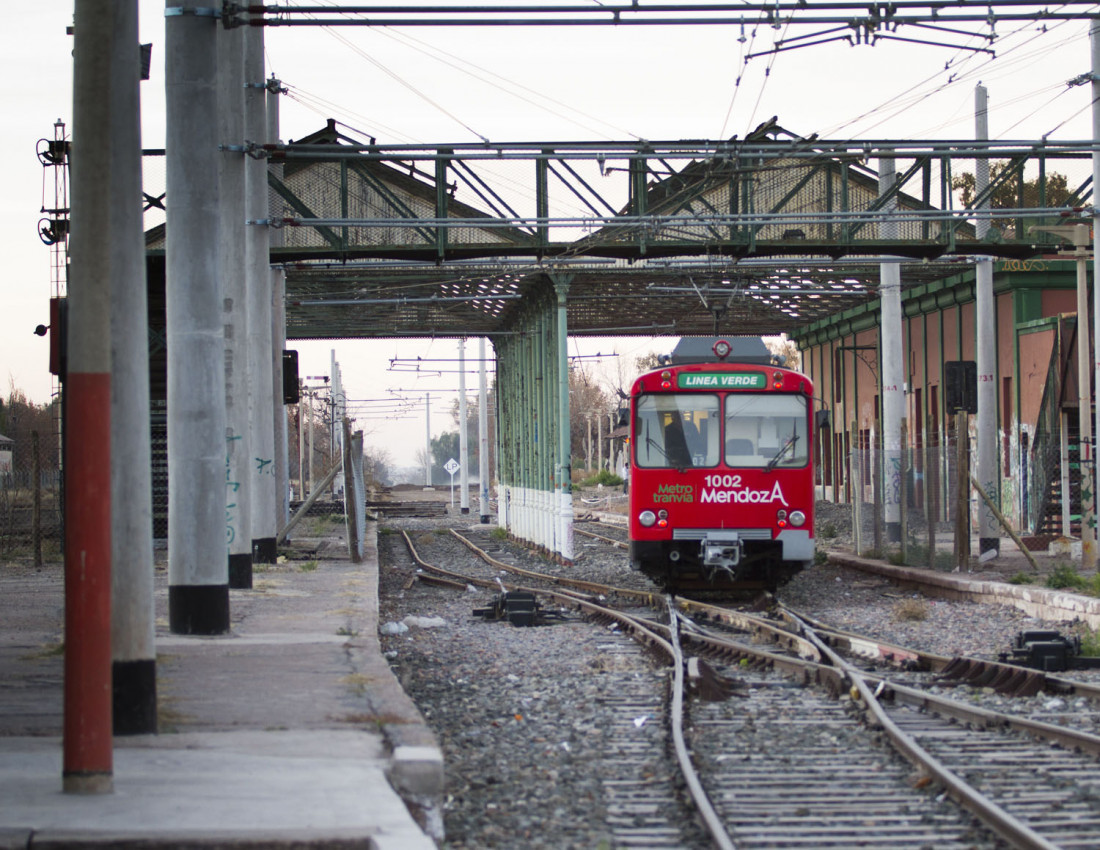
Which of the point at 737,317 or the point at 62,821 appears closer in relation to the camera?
the point at 62,821

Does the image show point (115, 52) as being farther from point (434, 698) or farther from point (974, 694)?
point (974, 694)

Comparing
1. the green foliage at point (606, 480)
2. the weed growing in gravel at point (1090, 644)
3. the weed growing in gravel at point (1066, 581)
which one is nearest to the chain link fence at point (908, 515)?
the weed growing in gravel at point (1066, 581)

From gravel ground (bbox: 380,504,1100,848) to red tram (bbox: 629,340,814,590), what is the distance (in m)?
1.26

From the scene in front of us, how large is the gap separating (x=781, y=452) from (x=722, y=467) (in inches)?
31.2

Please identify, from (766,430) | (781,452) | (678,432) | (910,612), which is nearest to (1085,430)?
(781,452)

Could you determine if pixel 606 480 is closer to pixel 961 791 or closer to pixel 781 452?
pixel 781 452

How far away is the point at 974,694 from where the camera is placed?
9719mm

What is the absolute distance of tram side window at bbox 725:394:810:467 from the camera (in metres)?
17.3

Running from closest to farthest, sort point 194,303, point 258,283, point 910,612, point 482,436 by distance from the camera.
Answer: point 194,303, point 910,612, point 258,283, point 482,436

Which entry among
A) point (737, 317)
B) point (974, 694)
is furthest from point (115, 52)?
point (737, 317)

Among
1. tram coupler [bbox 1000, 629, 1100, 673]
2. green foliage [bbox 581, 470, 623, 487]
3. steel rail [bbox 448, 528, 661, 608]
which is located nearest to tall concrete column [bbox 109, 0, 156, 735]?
tram coupler [bbox 1000, 629, 1100, 673]

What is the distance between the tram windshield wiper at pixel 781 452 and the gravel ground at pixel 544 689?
6.24ft

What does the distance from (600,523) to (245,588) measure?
28.7 m

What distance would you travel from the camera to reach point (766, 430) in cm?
1738
